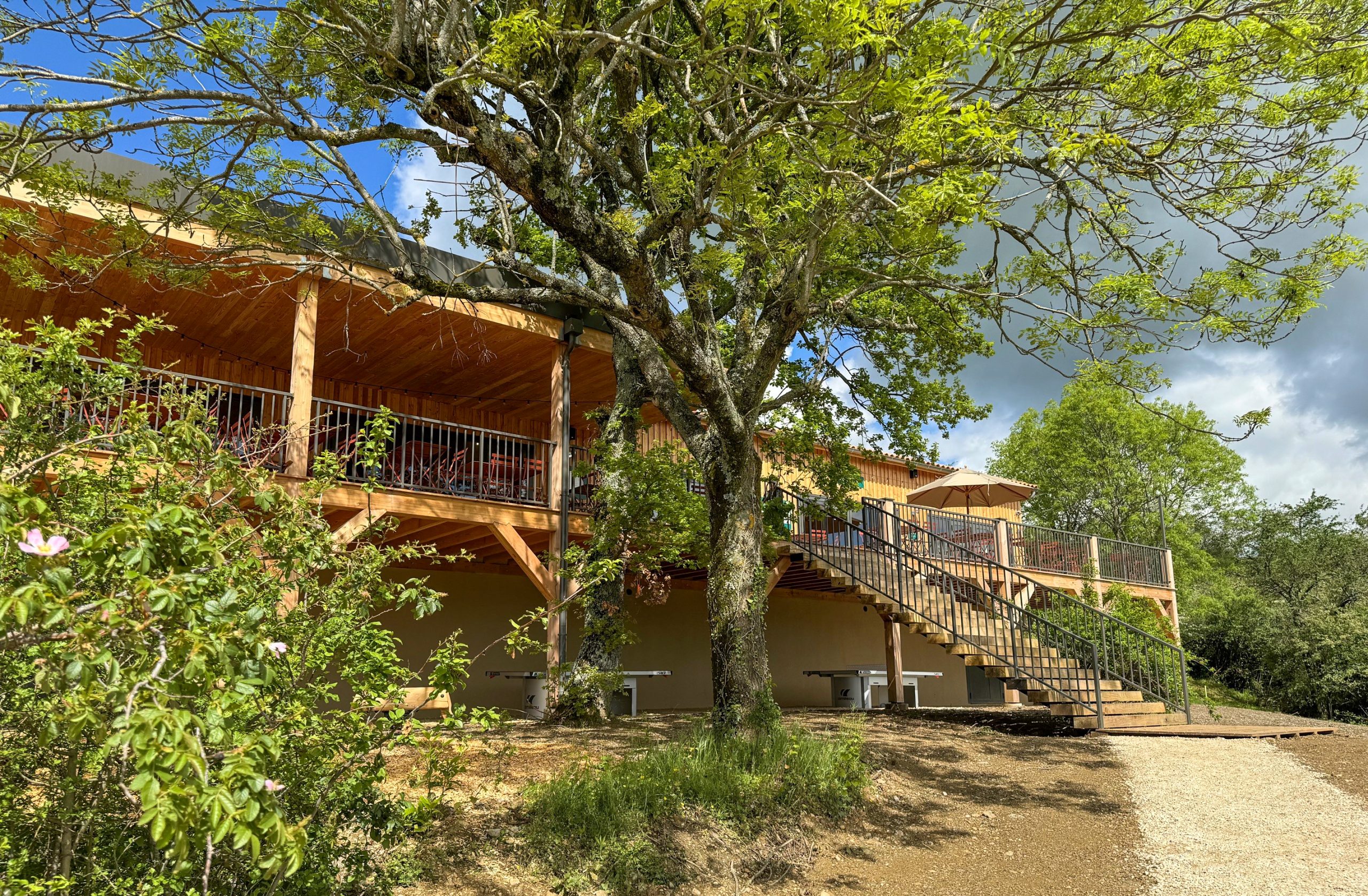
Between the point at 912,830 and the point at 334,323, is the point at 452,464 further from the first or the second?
the point at 912,830

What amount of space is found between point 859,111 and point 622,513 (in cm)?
517

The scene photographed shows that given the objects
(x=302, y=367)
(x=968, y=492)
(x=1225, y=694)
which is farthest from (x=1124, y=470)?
(x=302, y=367)

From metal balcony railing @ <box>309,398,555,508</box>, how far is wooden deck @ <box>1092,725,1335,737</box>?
7.64 metres

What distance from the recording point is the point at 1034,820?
7.24 m

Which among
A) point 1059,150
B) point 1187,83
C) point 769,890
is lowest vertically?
point 769,890

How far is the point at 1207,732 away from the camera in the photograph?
1041 centimetres

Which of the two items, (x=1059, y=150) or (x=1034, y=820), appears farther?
(x=1034, y=820)

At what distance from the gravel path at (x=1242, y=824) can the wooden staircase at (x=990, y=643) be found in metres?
1.20

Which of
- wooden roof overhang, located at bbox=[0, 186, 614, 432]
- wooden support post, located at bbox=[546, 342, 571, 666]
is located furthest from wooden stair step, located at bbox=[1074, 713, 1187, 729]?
wooden roof overhang, located at bbox=[0, 186, 614, 432]

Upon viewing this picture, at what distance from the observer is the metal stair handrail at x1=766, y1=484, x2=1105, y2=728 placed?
10969mm

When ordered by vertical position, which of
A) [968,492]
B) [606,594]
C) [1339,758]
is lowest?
[1339,758]

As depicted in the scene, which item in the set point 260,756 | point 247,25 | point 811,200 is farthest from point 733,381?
point 260,756

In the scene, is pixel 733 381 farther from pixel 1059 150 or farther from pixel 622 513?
pixel 1059 150

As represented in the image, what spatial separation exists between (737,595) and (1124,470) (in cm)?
3053
